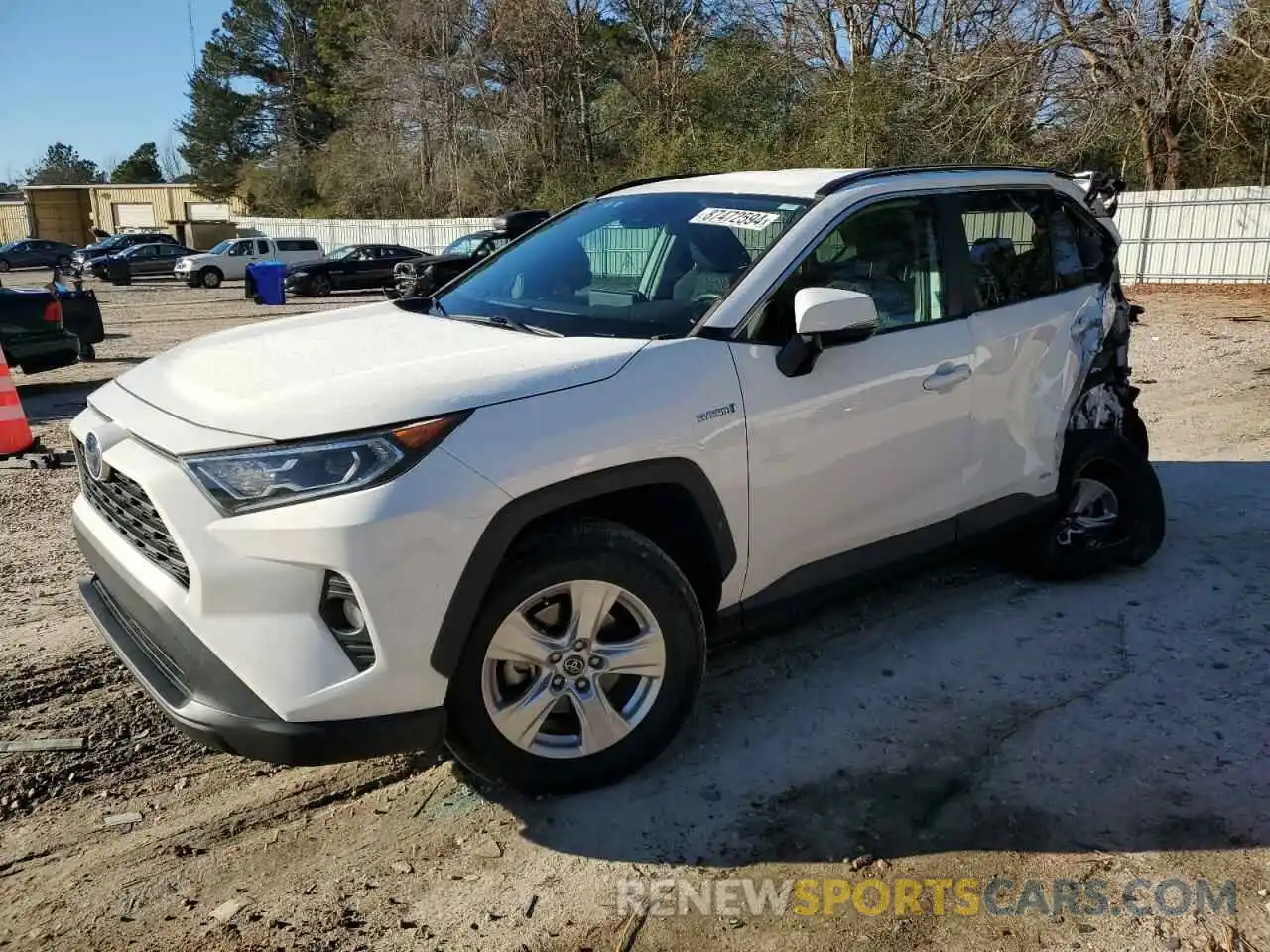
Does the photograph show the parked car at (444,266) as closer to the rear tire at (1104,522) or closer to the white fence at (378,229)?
the rear tire at (1104,522)

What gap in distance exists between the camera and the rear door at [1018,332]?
4.07 metres

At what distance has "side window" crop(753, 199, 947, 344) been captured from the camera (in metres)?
3.42

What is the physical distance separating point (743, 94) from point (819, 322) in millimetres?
29345

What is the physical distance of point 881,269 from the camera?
3816 mm

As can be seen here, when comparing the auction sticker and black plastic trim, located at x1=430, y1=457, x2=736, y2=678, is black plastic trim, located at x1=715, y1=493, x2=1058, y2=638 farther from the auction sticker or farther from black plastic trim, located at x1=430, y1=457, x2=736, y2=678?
the auction sticker

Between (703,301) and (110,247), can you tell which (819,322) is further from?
(110,247)

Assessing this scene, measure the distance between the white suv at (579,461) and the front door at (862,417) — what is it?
12 millimetres

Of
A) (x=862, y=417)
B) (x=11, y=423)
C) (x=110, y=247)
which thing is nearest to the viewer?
(x=862, y=417)

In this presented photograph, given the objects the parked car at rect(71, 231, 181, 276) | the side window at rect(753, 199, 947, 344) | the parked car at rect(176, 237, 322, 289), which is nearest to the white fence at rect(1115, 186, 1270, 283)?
the side window at rect(753, 199, 947, 344)

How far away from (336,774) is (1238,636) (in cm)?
362

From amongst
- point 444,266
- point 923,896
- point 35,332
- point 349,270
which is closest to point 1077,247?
point 923,896

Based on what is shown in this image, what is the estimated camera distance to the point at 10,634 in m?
4.27

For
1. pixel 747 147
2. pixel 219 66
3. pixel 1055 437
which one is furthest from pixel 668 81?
pixel 219 66

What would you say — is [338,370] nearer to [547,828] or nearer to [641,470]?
[641,470]
